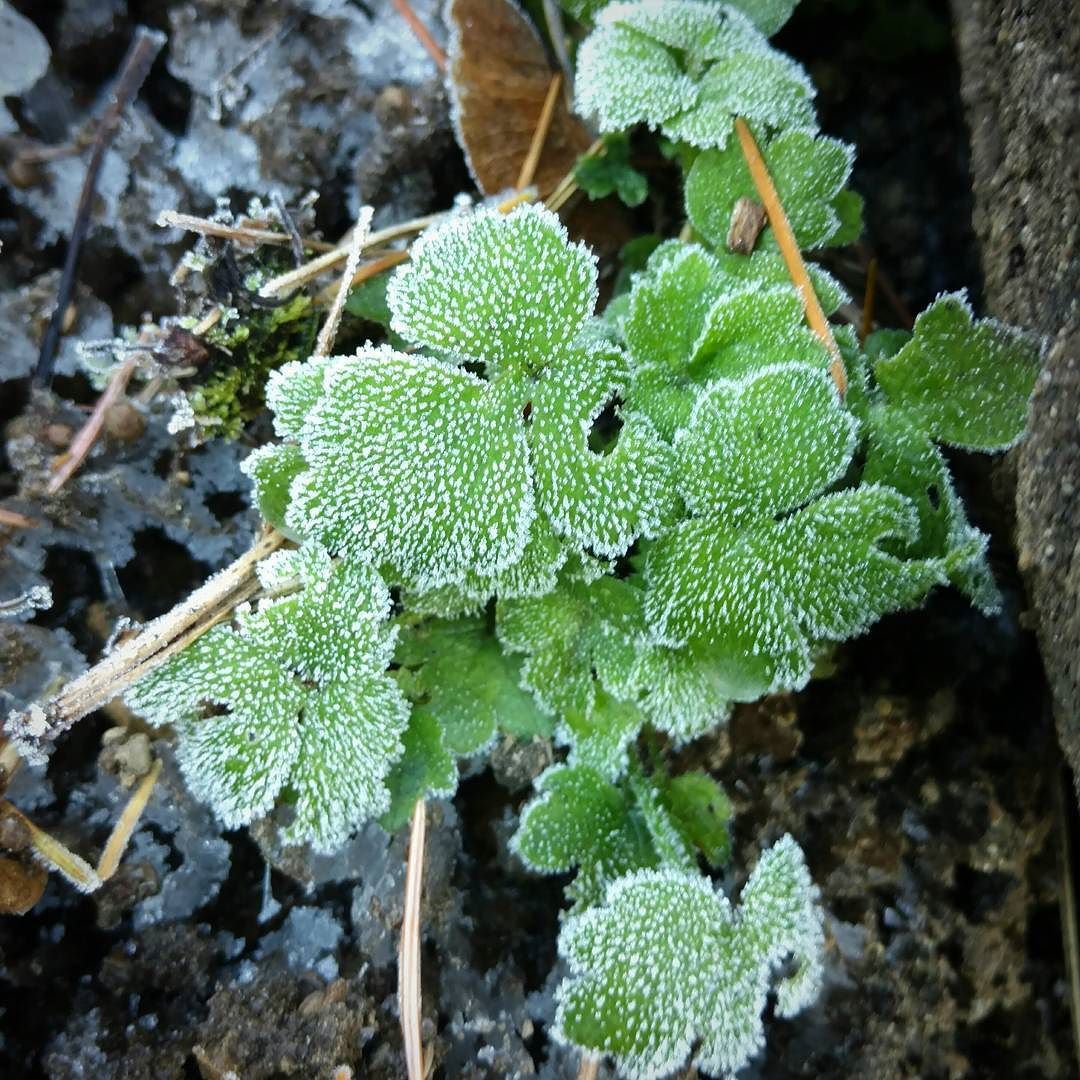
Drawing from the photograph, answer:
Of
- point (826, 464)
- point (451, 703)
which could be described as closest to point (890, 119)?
point (826, 464)

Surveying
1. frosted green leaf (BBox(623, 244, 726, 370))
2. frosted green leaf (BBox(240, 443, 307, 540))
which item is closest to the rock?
frosted green leaf (BBox(623, 244, 726, 370))

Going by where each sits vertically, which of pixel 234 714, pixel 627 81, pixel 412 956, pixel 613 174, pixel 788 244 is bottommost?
pixel 412 956

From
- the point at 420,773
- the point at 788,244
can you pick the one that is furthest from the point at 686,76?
the point at 420,773

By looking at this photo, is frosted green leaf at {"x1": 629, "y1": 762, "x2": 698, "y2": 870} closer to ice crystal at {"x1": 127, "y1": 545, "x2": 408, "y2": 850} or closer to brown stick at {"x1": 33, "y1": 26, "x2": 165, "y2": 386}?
ice crystal at {"x1": 127, "y1": 545, "x2": 408, "y2": 850}

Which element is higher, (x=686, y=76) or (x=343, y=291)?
(x=686, y=76)

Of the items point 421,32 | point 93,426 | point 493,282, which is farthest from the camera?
point 421,32

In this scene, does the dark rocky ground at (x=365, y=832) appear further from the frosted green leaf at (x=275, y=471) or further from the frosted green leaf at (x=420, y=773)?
the frosted green leaf at (x=275, y=471)

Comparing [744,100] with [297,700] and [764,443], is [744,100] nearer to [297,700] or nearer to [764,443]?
[764,443]

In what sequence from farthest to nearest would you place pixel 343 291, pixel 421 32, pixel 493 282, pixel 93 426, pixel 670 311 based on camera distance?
pixel 421 32 < pixel 93 426 < pixel 343 291 < pixel 670 311 < pixel 493 282
